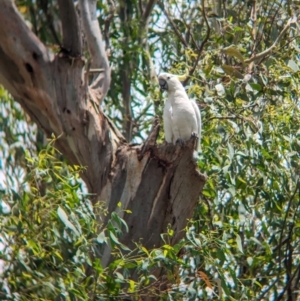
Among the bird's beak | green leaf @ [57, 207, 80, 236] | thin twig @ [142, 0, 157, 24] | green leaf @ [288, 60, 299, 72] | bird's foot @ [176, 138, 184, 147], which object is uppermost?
thin twig @ [142, 0, 157, 24]

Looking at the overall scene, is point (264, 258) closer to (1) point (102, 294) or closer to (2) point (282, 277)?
(2) point (282, 277)

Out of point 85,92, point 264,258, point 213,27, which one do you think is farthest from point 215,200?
point 213,27

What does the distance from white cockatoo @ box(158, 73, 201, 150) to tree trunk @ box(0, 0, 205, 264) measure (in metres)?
0.22

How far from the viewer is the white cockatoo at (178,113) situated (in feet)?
12.0

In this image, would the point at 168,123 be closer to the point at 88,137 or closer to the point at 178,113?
the point at 178,113

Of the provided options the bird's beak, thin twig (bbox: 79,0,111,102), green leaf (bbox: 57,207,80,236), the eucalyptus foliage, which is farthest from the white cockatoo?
green leaf (bbox: 57,207,80,236)

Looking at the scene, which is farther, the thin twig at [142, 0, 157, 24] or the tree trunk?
the thin twig at [142, 0, 157, 24]

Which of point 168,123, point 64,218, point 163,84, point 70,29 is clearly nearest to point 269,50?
point 163,84

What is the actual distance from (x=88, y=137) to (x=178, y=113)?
44cm

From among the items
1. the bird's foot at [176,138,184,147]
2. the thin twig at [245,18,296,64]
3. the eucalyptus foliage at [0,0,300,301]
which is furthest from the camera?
the thin twig at [245,18,296,64]

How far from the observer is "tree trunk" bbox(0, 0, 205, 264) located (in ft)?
11.5

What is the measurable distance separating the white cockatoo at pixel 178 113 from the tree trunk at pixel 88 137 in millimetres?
217

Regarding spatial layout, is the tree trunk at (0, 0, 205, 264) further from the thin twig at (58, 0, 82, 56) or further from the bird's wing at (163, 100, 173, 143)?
the bird's wing at (163, 100, 173, 143)

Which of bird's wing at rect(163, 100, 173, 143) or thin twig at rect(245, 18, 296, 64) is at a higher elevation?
thin twig at rect(245, 18, 296, 64)
